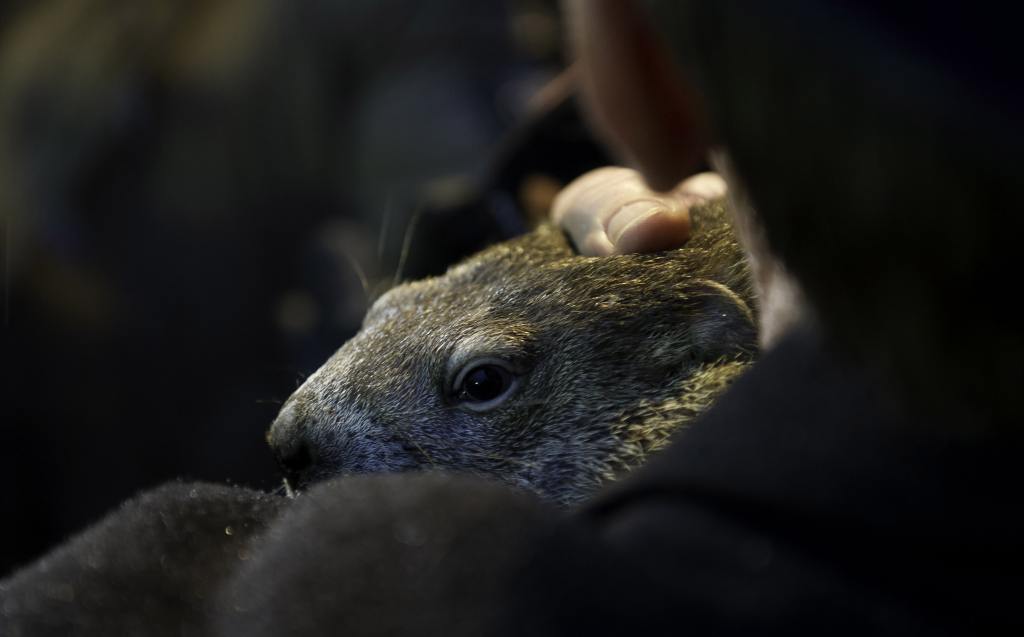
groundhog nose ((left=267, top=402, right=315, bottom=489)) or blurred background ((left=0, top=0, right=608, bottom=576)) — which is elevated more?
blurred background ((left=0, top=0, right=608, bottom=576))

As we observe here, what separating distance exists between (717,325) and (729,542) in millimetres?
648

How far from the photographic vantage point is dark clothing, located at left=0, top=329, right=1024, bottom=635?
0.47m

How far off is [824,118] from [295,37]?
2.76 metres

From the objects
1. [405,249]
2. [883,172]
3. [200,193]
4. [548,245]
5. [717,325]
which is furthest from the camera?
[200,193]

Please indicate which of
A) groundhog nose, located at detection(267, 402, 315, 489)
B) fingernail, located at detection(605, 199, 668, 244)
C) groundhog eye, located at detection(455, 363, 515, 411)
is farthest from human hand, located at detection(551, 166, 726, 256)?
groundhog nose, located at detection(267, 402, 315, 489)

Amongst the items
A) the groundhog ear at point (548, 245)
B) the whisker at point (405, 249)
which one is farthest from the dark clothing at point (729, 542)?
the whisker at point (405, 249)

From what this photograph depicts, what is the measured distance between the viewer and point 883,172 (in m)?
0.43

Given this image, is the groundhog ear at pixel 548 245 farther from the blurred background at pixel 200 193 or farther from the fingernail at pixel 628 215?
the blurred background at pixel 200 193

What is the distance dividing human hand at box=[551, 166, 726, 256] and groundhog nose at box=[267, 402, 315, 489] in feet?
→ 1.39

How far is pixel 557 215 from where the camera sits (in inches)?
57.1

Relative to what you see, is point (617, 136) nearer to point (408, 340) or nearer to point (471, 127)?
point (408, 340)

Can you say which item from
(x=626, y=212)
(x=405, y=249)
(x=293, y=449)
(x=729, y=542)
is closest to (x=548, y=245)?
(x=626, y=212)

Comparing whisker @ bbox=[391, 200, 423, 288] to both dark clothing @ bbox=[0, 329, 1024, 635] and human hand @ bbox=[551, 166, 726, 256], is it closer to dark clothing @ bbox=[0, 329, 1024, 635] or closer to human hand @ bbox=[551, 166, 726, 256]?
human hand @ bbox=[551, 166, 726, 256]

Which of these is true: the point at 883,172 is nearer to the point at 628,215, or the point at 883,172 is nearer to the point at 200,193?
the point at 628,215
